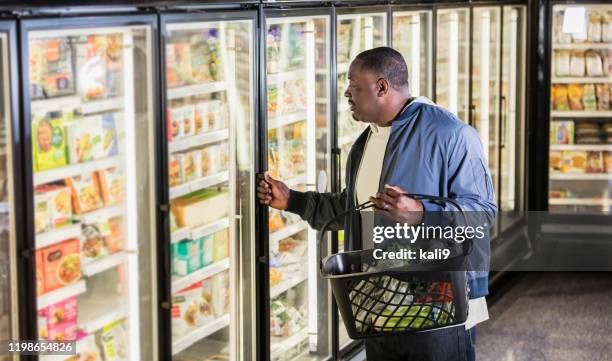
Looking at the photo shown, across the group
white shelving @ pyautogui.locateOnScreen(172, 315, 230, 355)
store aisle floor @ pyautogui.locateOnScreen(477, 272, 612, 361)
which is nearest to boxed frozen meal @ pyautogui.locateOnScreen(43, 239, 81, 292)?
white shelving @ pyautogui.locateOnScreen(172, 315, 230, 355)

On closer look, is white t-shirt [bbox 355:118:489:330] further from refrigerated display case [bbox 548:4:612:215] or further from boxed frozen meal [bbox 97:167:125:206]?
refrigerated display case [bbox 548:4:612:215]

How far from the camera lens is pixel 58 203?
343cm

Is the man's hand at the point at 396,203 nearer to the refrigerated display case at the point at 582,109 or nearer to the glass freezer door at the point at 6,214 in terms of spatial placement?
the glass freezer door at the point at 6,214

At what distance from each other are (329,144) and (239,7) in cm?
108

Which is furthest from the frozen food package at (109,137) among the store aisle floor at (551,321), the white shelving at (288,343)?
the store aisle floor at (551,321)

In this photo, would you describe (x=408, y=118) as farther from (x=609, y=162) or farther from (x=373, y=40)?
(x=609, y=162)

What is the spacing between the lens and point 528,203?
816 centimetres

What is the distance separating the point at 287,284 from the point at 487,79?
131 inches

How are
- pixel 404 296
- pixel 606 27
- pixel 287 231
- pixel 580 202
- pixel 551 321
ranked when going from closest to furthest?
1. pixel 404 296
2. pixel 287 231
3. pixel 551 321
4. pixel 606 27
5. pixel 580 202

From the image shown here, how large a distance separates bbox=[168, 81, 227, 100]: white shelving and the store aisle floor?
2540 mm

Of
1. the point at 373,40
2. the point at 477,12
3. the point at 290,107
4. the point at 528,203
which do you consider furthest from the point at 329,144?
the point at 528,203

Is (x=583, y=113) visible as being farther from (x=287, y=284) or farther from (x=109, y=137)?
(x=109, y=137)

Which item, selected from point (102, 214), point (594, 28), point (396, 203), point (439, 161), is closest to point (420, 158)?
point (439, 161)

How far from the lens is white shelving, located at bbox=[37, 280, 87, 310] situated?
340cm
